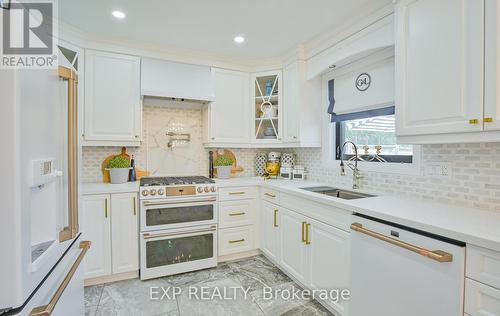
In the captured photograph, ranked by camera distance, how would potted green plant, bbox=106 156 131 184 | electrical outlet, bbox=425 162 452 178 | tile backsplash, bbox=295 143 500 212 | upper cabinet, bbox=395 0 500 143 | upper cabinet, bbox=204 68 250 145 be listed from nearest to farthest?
1. upper cabinet, bbox=395 0 500 143
2. tile backsplash, bbox=295 143 500 212
3. electrical outlet, bbox=425 162 452 178
4. potted green plant, bbox=106 156 131 184
5. upper cabinet, bbox=204 68 250 145

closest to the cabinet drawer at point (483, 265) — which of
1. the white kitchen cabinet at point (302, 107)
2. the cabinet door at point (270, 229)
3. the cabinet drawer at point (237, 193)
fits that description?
the cabinet door at point (270, 229)

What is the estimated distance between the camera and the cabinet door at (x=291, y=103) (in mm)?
2779

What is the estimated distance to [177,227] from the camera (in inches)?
97.7

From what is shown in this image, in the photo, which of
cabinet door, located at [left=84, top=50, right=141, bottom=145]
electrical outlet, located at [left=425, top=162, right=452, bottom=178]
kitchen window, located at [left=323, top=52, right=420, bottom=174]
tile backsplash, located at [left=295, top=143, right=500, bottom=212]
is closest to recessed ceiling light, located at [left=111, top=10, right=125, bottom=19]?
cabinet door, located at [left=84, top=50, right=141, bottom=145]

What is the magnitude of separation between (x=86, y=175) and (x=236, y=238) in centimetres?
177

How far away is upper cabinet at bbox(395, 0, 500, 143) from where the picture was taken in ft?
3.99

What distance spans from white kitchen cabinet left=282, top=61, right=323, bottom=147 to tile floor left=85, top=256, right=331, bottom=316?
1.45 metres

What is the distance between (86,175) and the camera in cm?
267

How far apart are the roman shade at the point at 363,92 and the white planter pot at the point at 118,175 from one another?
90.3 inches

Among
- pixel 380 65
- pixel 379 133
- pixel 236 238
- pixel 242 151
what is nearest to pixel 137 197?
pixel 236 238

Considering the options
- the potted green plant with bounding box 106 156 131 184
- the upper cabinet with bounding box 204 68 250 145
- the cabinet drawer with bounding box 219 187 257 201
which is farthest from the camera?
the upper cabinet with bounding box 204 68 250 145

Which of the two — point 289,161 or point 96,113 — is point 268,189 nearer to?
point 289,161

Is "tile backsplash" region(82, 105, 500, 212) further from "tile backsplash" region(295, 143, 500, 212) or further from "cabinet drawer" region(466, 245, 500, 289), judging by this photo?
"cabinet drawer" region(466, 245, 500, 289)

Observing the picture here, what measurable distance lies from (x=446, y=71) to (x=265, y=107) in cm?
204
